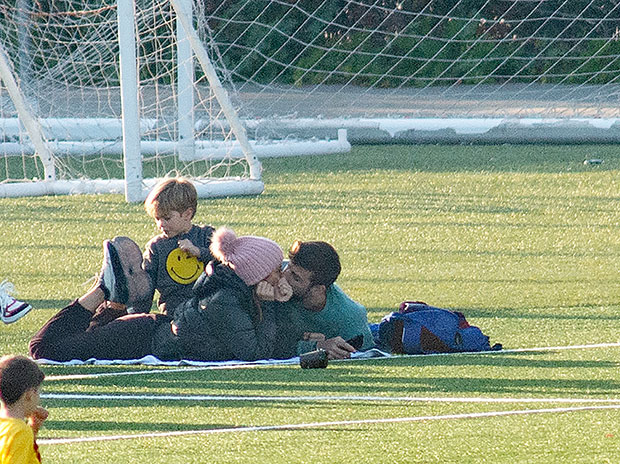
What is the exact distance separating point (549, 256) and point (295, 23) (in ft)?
36.1

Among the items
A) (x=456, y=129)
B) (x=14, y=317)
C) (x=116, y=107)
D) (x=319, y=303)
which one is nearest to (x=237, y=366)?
(x=319, y=303)

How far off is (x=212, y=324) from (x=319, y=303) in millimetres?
544

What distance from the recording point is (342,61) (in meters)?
19.8

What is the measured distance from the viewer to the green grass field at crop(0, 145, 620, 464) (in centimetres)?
463

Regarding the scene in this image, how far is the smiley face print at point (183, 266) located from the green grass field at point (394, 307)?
62 centimetres

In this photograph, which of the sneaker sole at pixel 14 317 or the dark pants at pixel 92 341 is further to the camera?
the sneaker sole at pixel 14 317

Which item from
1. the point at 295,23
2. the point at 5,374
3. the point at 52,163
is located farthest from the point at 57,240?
the point at 295,23

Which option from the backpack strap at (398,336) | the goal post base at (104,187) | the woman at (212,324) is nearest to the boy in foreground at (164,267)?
the woman at (212,324)

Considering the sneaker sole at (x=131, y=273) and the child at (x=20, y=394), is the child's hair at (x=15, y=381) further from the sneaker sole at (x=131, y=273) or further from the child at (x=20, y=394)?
the sneaker sole at (x=131, y=273)

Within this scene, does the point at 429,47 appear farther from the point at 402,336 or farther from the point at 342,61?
the point at 402,336

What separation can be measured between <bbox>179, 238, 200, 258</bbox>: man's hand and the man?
43 cm

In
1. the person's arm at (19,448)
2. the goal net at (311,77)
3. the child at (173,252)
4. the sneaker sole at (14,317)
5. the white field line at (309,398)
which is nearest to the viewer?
the person's arm at (19,448)

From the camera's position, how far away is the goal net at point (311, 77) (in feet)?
49.6

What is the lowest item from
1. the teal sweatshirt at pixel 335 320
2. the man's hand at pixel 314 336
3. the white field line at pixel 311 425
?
the white field line at pixel 311 425
